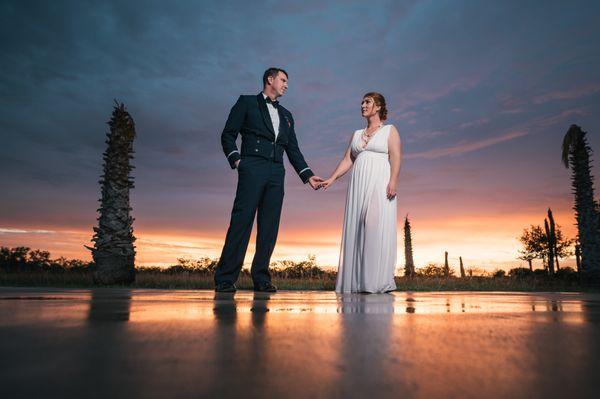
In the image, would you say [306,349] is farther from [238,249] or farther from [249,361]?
[238,249]

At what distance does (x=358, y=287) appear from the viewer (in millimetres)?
6160

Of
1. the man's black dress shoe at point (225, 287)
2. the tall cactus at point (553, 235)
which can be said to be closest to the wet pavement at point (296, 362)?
the man's black dress shoe at point (225, 287)

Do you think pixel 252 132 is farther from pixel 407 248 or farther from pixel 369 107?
pixel 407 248

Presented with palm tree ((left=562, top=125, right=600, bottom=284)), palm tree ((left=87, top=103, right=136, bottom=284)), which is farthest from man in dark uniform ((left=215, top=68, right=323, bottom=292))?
palm tree ((left=562, top=125, right=600, bottom=284))

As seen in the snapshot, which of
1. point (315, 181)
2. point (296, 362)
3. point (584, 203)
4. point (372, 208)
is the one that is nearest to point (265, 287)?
point (315, 181)

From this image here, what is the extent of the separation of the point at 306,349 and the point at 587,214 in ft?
71.7

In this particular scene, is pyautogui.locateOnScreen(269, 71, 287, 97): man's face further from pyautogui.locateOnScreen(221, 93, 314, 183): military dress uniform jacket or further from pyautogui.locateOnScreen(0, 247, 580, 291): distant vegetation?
pyautogui.locateOnScreen(0, 247, 580, 291): distant vegetation

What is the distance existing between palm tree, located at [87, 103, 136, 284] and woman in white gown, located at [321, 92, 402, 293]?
7517 millimetres

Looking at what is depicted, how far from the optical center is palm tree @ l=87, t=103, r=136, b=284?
38.4 ft

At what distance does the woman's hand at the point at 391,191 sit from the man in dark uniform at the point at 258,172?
1.43m

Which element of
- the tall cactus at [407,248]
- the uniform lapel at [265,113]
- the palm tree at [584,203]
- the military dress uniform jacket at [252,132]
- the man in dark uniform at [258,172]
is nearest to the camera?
the man in dark uniform at [258,172]

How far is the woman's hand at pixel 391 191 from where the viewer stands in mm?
6031

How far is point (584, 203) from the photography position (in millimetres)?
19391

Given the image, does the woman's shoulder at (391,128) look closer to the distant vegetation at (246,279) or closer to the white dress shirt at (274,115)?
the white dress shirt at (274,115)
